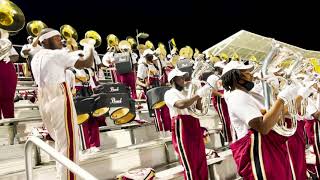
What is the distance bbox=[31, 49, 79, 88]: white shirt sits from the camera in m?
2.98

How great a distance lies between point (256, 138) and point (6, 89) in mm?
3151

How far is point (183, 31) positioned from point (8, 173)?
18.6 metres

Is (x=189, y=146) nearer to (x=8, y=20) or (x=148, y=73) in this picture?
(x=8, y=20)

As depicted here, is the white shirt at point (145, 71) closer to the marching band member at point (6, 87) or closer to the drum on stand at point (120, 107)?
the drum on stand at point (120, 107)

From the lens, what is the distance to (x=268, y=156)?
7.97 ft

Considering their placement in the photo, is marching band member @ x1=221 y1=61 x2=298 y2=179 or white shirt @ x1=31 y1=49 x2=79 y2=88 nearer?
marching band member @ x1=221 y1=61 x2=298 y2=179

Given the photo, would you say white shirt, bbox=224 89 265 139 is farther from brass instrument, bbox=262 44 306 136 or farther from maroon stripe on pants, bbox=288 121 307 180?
maroon stripe on pants, bbox=288 121 307 180

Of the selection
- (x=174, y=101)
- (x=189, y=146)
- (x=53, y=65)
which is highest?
(x=53, y=65)

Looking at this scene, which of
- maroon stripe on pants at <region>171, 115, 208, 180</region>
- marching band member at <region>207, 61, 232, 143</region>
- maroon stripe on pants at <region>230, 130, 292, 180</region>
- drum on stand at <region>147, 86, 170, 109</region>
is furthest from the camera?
marching band member at <region>207, 61, 232, 143</region>

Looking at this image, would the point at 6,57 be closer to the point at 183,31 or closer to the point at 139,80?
the point at 139,80

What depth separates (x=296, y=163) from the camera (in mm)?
4004

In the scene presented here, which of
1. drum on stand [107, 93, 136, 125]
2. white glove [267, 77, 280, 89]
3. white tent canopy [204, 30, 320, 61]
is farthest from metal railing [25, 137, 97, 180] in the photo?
white tent canopy [204, 30, 320, 61]

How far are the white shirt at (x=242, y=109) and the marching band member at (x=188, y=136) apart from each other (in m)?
1.44

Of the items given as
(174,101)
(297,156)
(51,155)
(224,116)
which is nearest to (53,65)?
(51,155)
